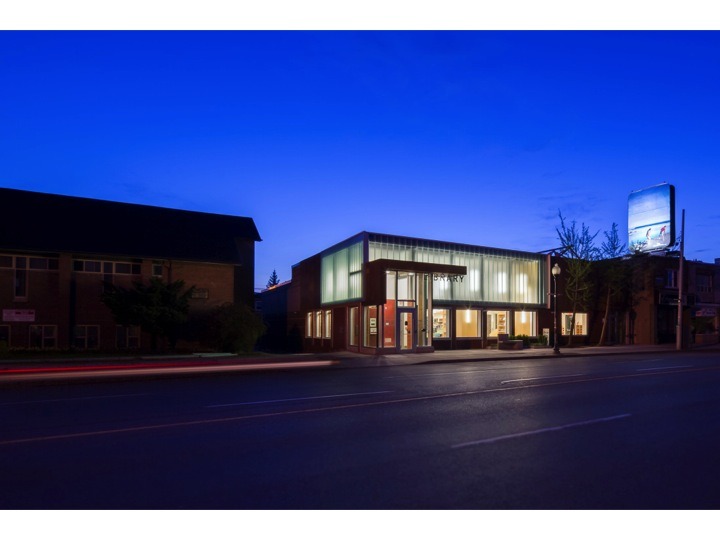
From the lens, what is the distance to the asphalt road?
5.73 metres

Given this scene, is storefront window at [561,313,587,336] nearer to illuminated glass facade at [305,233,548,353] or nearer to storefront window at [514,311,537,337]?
illuminated glass facade at [305,233,548,353]

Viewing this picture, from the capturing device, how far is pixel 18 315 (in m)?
29.2

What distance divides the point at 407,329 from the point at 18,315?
67.3ft

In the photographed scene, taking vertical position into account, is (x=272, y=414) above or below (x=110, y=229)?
below

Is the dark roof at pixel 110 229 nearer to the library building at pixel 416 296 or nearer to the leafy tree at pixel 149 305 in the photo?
the leafy tree at pixel 149 305

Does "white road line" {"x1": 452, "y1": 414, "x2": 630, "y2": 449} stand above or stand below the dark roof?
below

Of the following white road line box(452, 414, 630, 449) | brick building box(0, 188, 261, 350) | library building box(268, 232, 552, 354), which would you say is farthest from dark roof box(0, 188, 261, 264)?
white road line box(452, 414, 630, 449)

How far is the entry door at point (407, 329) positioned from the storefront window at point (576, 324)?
14.1m

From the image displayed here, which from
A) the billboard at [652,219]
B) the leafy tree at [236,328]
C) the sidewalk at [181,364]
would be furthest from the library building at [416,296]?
the billboard at [652,219]

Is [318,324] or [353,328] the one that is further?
[318,324]

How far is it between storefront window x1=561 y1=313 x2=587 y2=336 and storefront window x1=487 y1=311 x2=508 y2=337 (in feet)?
17.9

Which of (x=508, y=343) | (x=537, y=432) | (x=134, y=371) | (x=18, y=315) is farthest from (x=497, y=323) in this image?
(x=18, y=315)

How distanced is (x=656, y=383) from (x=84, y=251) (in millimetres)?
28944

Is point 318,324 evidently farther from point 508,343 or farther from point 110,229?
point 110,229
